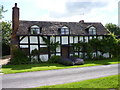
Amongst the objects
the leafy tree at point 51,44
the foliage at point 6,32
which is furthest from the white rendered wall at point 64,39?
the foliage at point 6,32

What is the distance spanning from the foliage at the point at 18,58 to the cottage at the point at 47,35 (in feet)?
4.02

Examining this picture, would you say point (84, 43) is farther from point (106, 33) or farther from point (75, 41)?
point (106, 33)

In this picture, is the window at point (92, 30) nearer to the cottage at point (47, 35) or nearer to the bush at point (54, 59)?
the cottage at point (47, 35)

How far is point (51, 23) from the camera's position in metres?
29.2

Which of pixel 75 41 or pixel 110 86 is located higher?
pixel 75 41

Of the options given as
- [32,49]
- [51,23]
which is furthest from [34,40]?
[51,23]

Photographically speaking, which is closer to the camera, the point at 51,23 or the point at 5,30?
the point at 51,23

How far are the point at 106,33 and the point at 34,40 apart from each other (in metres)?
15.2

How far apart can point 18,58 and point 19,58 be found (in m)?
0.17

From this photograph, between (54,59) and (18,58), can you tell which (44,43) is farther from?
(18,58)

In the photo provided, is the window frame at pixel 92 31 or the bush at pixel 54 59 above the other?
the window frame at pixel 92 31

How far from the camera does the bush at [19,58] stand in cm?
2304

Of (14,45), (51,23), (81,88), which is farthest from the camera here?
(51,23)

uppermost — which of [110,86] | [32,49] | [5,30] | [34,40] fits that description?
[5,30]
